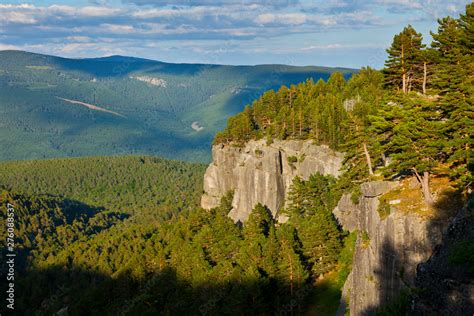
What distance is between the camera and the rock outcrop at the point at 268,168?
284 ft

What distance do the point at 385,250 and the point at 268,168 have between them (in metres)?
60.8

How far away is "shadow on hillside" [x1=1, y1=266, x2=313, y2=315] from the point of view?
57.8 metres

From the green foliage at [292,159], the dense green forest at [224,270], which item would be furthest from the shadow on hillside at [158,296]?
the green foliage at [292,159]

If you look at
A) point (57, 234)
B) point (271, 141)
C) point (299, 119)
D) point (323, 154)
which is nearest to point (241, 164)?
point (271, 141)

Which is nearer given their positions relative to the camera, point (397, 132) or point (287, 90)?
point (397, 132)

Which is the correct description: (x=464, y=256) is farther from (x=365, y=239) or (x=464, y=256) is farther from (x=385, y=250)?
(x=365, y=239)

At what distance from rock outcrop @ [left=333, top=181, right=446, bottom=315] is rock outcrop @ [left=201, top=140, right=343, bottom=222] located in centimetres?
3892

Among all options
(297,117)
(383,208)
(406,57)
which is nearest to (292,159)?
(297,117)

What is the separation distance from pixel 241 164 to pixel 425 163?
75.0 metres

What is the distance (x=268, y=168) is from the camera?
97.9 meters

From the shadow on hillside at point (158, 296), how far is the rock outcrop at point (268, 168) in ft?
87.5

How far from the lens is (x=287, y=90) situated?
114625mm

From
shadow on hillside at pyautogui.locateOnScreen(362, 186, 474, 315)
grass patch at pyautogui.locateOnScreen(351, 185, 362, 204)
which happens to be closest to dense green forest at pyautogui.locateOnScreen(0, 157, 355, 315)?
grass patch at pyautogui.locateOnScreen(351, 185, 362, 204)

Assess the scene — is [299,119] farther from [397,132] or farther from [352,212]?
[397,132]
